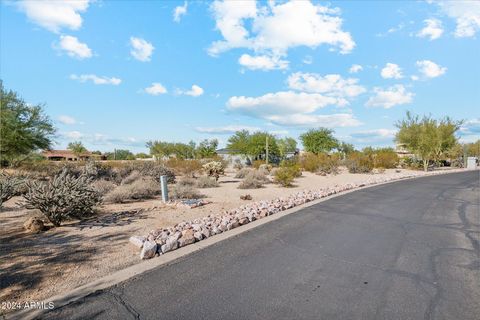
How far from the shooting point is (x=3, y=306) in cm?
387

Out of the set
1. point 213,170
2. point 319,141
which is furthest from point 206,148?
point 213,170

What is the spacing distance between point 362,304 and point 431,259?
2554 millimetres

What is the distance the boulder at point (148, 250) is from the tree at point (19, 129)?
15.9m

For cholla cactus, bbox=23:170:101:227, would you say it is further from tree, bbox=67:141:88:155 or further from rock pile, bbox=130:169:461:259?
tree, bbox=67:141:88:155

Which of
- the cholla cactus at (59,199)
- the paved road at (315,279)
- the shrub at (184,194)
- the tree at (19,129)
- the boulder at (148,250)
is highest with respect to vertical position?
the tree at (19,129)

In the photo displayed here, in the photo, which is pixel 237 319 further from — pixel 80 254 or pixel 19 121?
pixel 19 121

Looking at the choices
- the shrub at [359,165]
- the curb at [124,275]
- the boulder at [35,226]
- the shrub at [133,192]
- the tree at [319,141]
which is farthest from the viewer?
the tree at [319,141]

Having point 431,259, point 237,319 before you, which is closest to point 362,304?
point 237,319

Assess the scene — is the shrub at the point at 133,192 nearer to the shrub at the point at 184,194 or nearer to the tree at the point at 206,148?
the shrub at the point at 184,194

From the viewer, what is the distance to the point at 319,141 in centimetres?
5719

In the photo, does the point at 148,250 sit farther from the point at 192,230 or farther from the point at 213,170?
the point at 213,170

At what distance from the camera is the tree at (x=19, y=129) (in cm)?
1706

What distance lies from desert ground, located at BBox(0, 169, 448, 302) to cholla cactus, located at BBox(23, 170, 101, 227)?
35 cm

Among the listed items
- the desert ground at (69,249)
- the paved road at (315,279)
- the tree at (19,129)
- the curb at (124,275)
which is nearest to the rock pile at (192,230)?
the curb at (124,275)
